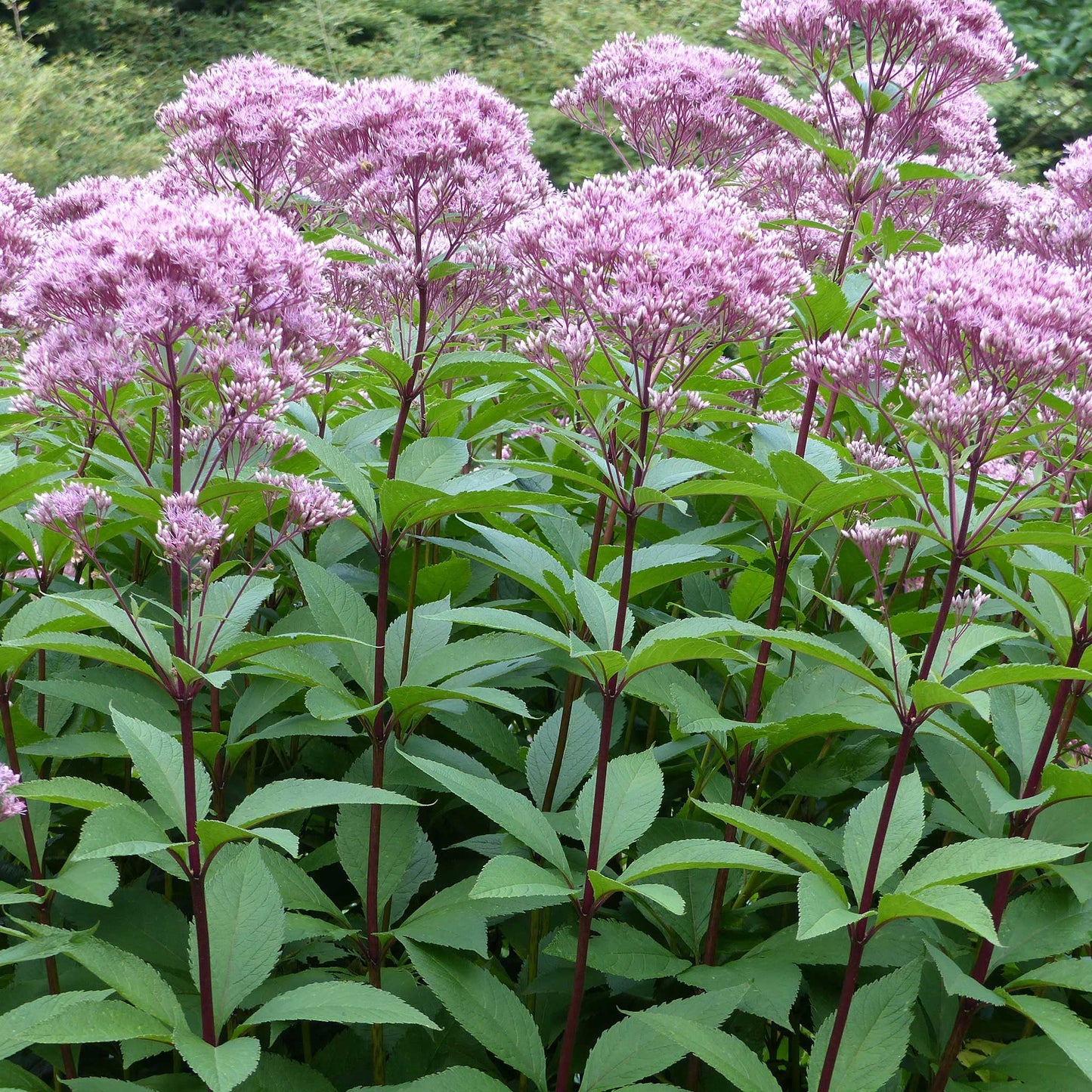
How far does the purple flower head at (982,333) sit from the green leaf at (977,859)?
2.33 feet

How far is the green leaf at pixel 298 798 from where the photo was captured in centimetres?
201

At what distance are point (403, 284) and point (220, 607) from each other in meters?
1.35

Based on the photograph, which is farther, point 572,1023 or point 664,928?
point 664,928

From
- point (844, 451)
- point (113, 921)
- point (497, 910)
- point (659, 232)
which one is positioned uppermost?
point (659, 232)

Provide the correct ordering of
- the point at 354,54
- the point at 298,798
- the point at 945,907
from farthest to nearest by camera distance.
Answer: the point at 354,54 → the point at 298,798 → the point at 945,907

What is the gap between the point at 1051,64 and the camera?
2075 centimetres

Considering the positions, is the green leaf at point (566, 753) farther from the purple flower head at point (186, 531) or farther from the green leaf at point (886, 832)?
the purple flower head at point (186, 531)

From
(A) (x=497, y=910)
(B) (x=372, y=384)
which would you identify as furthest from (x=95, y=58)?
(A) (x=497, y=910)

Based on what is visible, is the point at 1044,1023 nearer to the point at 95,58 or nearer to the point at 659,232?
the point at 659,232

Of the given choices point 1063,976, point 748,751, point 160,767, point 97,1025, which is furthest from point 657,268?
point 97,1025

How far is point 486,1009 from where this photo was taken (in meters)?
2.25

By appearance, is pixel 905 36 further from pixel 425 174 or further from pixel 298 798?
pixel 298 798

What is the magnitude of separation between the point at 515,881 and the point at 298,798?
0.43 meters

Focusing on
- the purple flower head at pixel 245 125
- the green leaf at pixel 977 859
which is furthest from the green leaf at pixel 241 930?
the purple flower head at pixel 245 125
